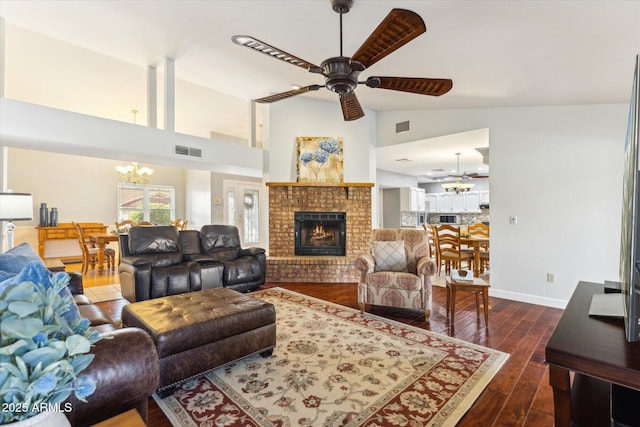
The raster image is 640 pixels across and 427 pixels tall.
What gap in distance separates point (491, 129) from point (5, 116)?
599 centimetres

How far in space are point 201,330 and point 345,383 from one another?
40.6 inches

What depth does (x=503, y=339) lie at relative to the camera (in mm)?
2703

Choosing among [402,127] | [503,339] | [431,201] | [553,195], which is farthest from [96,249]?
[431,201]

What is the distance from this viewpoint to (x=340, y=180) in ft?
17.3

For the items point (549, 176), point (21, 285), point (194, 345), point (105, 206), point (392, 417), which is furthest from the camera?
point (105, 206)

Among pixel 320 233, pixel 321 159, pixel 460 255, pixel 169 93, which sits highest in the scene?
pixel 169 93

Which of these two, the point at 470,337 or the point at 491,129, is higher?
the point at 491,129

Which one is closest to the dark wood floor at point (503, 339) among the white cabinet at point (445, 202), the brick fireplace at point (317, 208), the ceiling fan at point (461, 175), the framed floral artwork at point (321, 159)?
the brick fireplace at point (317, 208)

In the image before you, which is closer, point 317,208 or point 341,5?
point 341,5

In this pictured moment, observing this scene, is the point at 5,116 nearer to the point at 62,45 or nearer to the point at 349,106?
the point at 62,45

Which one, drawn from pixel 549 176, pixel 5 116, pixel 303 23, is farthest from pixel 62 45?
pixel 549 176

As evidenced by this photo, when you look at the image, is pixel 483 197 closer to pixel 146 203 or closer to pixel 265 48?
pixel 265 48

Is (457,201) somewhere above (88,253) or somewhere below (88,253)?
above

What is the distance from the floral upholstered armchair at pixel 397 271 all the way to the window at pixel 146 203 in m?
7.13
